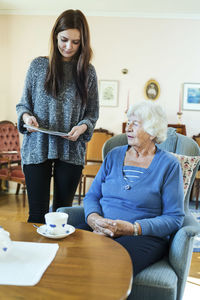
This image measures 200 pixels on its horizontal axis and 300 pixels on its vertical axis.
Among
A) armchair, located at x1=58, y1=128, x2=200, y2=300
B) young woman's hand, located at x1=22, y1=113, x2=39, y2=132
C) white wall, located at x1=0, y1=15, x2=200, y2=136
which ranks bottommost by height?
armchair, located at x1=58, y1=128, x2=200, y2=300

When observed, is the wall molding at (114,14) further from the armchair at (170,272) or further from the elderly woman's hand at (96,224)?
the elderly woman's hand at (96,224)

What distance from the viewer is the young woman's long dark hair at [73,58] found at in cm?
160

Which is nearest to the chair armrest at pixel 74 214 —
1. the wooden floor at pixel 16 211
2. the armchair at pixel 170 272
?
the armchair at pixel 170 272

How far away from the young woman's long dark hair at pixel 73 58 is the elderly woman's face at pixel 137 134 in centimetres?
29

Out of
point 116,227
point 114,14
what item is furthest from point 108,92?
point 116,227

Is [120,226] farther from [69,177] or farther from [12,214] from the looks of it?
[12,214]

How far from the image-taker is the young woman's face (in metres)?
1.61

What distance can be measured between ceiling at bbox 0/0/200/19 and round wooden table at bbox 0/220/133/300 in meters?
3.93

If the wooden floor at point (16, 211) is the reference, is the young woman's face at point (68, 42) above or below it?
above

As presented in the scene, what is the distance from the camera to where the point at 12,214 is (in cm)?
378

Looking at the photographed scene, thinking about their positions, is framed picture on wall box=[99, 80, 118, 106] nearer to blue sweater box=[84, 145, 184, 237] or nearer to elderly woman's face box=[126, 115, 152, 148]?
elderly woman's face box=[126, 115, 152, 148]

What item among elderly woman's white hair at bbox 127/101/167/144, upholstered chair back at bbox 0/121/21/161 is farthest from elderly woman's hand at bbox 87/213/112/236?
upholstered chair back at bbox 0/121/21/161

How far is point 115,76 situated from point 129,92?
0.32 metres

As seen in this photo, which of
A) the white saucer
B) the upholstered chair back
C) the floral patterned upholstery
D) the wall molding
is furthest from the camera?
the wall molding
